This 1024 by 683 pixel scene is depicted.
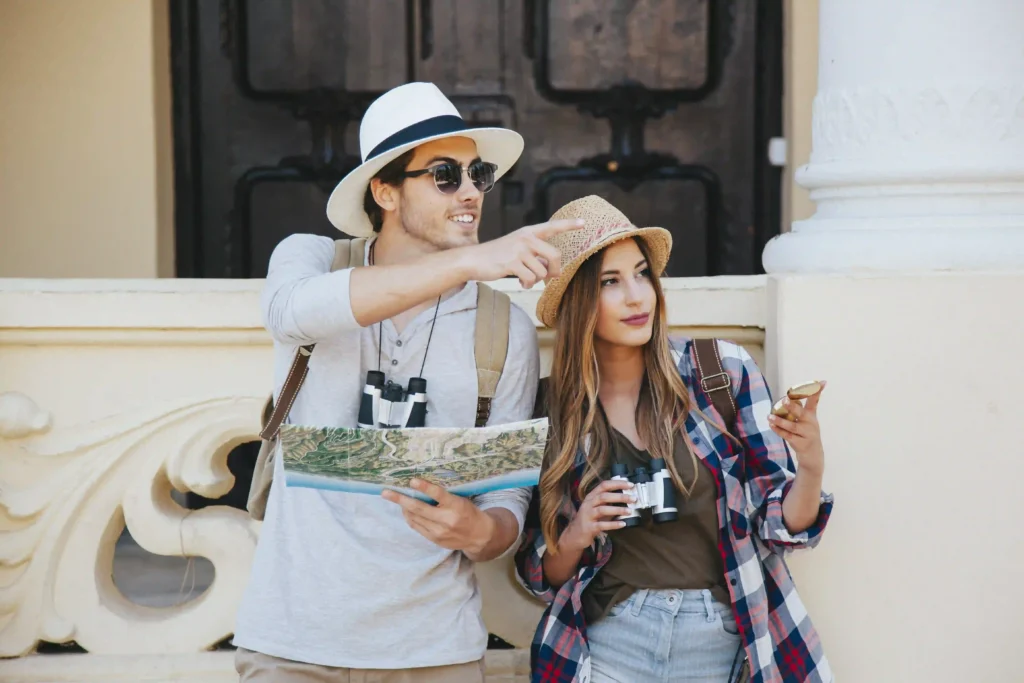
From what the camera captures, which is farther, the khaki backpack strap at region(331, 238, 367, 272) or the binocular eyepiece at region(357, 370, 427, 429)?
the khaki backpack strap at region(331, 238, 367, 272)

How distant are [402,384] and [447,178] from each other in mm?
422

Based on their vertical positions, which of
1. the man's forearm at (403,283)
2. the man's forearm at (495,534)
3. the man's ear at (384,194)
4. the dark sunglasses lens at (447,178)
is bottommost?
the man's forearm at (495,534)

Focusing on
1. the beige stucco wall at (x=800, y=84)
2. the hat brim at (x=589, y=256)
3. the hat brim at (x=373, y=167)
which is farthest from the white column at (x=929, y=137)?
the beige stucco wall at (x=800, y=84)

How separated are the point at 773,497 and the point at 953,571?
0.67 meters

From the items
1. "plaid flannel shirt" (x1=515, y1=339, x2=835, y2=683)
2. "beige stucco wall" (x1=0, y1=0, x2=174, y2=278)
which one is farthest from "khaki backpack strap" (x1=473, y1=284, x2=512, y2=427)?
"beige stucco wall" (x1=0, y1=0, x2=174, y2=278)

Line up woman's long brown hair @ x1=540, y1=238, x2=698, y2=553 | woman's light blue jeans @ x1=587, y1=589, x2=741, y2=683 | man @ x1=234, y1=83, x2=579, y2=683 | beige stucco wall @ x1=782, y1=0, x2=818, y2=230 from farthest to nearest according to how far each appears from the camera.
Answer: beige stucco wall @ x1=782, y1=0, x2=818, y2=230
woman's long brown hair @ x1=540, y1=238, x2=698, y2=553
woman's light blue jeans @ x1=587, y1=589, x2=741, y2=683
man @ x1=234, y1=83, x2=579, y2=683

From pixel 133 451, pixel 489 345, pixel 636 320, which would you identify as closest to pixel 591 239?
pixel 636 320

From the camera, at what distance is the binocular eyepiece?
8.30 ft

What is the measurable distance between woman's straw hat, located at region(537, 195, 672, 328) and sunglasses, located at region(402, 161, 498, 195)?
19 cm

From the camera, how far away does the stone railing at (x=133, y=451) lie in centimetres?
322

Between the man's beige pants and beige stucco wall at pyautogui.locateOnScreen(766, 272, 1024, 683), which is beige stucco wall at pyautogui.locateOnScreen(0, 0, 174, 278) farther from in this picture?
beige stucco wall at pyautogui.locateOnScreen(766, 272, 1024, 683)

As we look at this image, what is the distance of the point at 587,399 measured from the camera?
2746mm

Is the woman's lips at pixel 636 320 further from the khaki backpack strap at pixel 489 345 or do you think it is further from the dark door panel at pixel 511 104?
the dark door panel at pixel 511 104

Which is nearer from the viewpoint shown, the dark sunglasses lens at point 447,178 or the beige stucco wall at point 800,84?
the dark sunglasses lens at point 447,178
